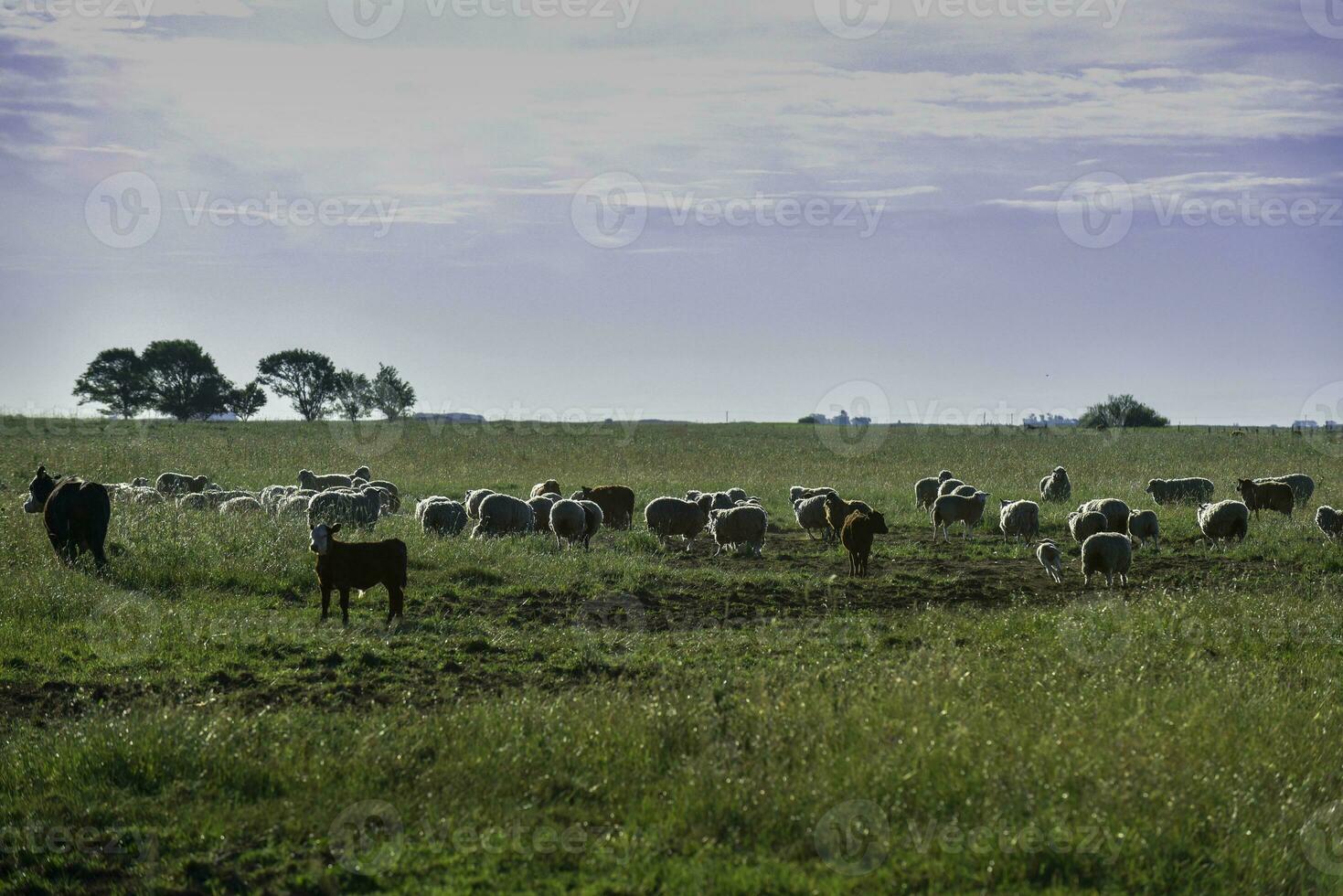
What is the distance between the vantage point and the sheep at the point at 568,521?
67.8ft

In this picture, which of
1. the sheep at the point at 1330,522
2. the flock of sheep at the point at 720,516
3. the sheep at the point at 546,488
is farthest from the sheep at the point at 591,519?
the sheep at the point at 1330,522

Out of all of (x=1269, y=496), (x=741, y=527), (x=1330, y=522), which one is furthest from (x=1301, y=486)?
(x=741, y=527)

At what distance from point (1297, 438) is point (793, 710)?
76.6 metres

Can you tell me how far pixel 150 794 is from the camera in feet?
25.1

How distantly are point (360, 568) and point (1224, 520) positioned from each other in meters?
16.8

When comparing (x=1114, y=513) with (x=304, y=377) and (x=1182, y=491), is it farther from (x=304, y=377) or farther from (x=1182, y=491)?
(x=304, y=377)

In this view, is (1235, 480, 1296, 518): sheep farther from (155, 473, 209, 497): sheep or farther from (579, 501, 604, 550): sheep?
(155, 473, 209, 497): sheep

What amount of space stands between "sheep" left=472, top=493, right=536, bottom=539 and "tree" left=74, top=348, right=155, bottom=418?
8473 centimetres

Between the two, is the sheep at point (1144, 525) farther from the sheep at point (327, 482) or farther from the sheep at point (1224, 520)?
the sheep at point (327, 482)

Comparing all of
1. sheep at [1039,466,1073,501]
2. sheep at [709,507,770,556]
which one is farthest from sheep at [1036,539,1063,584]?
sheep at [1039,466,1073,501]

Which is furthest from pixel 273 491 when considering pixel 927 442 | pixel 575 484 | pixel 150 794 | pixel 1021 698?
pixel 927 442

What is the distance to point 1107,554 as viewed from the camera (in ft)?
55.0

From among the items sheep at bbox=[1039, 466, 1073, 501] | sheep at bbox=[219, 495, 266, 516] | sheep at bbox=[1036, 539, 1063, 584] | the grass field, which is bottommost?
the grass field

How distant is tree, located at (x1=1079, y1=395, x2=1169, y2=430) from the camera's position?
11375 cm
